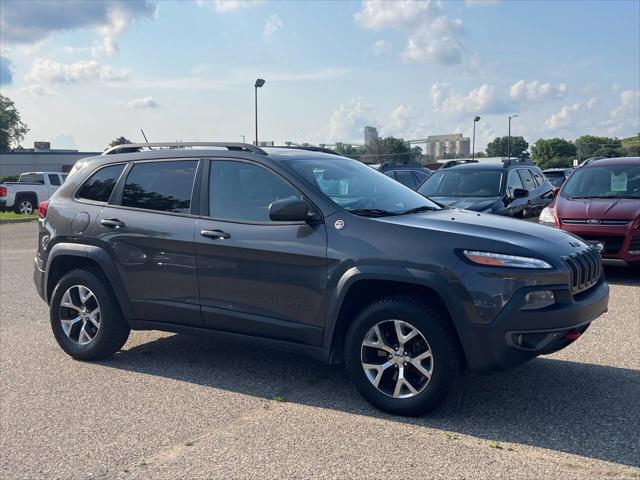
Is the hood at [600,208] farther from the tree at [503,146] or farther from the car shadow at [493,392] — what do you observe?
the tree at [503,146]

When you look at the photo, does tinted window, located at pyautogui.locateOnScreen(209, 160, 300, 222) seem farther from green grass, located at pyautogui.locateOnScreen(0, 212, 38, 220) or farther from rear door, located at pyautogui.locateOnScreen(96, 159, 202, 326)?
green grass, located at pyautogui.locateOnScreen(0, 212, 38, 220)

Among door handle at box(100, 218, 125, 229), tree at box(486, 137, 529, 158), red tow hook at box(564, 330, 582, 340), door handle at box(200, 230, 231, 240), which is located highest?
tree at box(486, 137, 529, 158)

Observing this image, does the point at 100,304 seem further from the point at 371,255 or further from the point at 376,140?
the point at 376,140

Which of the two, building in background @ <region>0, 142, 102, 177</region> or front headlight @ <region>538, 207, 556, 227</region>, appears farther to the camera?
building in background @ <region>0, 142, 102, 177</region>

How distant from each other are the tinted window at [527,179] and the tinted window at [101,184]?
27.5 ft

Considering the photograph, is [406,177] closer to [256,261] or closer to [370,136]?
[256,261]

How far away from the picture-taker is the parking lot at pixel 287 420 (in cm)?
391

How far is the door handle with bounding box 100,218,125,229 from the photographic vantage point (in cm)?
582

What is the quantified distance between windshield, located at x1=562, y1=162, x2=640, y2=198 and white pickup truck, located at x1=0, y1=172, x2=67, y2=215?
66.7 ft

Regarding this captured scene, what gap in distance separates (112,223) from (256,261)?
1.53m

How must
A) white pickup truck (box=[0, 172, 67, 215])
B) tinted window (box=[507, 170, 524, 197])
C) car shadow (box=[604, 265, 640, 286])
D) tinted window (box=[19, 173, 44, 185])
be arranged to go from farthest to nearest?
1. tinted window (box=[19, 173, 44, 185])
2. white pickup truck (box=[0, 172, 67, 215])
3. tinted window (box=[507, 170, 524, 197])
4. car shadow (box=[604, 265, 640, 286])

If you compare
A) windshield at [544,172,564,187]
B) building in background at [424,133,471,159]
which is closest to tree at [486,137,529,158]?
building in background at [424,133,471,159]

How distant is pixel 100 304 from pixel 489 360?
3.34m

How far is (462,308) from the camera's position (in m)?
4.37
